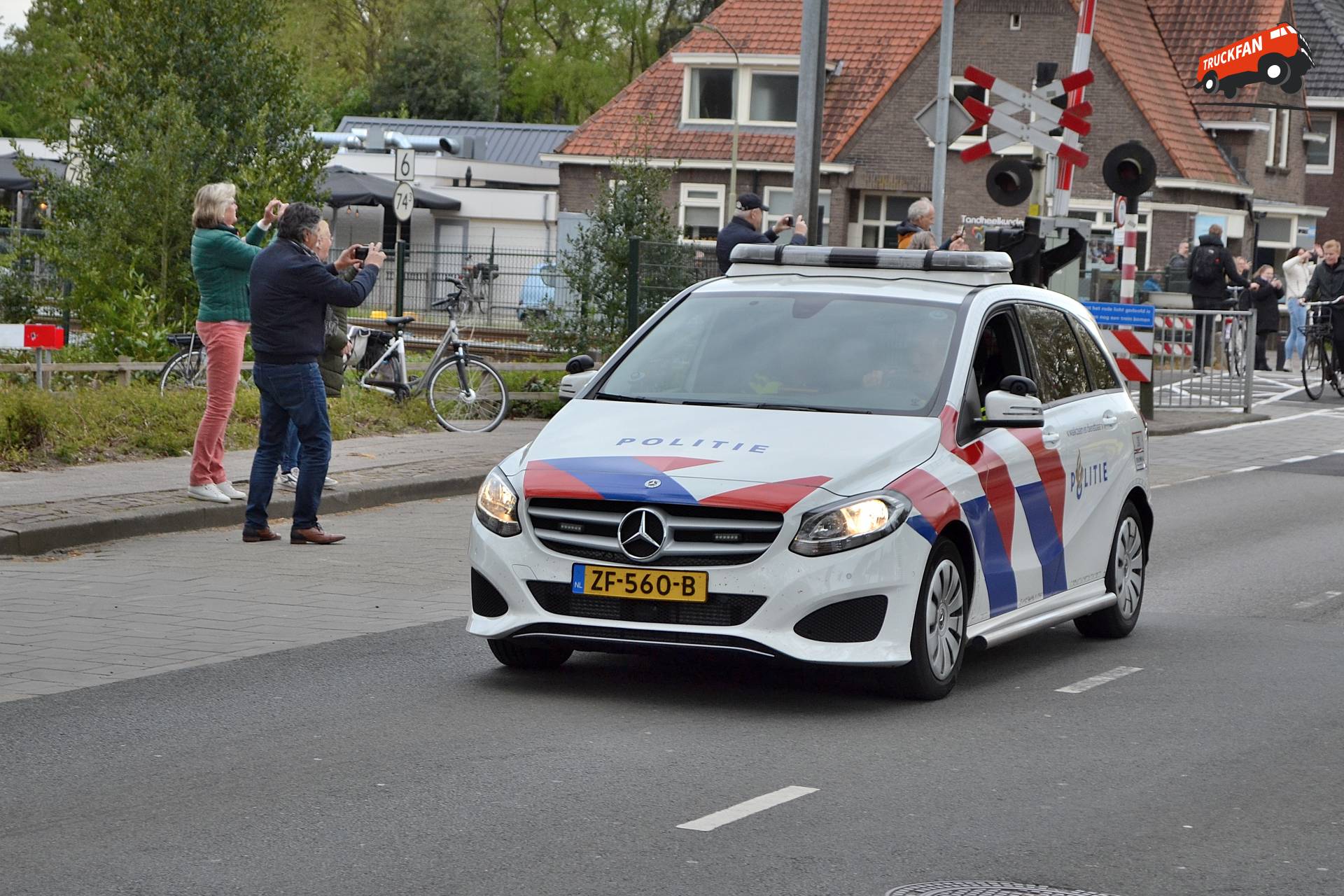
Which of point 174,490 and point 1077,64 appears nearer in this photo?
point 174,490

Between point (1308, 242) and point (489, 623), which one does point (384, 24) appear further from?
point (489, 623)

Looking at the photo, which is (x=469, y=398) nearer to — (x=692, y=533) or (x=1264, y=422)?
(x=1264, y=422)

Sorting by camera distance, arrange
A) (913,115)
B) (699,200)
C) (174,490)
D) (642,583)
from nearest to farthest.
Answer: (642,583) < (174,490) < (913,115) < (699,200)

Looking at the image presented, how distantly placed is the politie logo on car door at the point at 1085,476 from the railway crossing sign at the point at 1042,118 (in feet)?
38.8

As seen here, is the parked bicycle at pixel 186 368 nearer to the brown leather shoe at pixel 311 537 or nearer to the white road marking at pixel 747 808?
the brown leather shoe at pixel 311 537

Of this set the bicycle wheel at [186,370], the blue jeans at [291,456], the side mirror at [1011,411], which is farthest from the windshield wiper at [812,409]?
the bicycle wheel at [186,370]

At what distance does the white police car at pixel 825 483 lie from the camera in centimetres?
716

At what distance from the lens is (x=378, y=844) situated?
544 cm

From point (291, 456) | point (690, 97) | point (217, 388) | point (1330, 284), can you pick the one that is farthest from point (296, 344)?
point (690, 97)

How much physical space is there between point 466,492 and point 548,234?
137 feet

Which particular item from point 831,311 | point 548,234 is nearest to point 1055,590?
point 831,311

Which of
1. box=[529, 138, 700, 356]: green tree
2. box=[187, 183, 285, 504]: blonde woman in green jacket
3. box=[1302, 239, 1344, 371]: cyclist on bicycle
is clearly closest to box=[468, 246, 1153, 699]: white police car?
box=[187, 183, 285, 504]: blonde woman in green jacket

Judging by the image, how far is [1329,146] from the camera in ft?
190

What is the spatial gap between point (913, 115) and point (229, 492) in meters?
39.3
